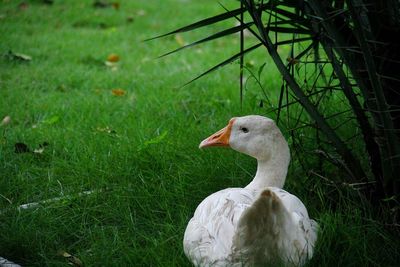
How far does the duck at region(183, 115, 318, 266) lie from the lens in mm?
2066

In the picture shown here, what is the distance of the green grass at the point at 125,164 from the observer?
259 centimetres

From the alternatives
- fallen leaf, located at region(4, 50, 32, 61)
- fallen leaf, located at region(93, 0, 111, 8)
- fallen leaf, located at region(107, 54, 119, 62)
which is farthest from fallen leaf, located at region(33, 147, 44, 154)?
fallen leaf, located at region(93, 0, 111, 8)

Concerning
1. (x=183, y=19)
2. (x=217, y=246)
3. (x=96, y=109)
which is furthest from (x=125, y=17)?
(x=217, y=246)

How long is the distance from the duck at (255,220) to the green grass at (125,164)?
0.45 ft

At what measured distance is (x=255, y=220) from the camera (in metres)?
2.04

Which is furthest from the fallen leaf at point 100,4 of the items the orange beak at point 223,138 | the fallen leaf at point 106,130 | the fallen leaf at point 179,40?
the orange beak at point 223,138

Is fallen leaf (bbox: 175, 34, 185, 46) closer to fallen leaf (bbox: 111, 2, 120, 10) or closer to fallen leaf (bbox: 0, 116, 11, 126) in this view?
fallen leaf (bbox: 111, 2, 120, 10)

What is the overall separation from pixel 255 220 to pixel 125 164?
53.9 inches

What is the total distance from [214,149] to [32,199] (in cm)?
91

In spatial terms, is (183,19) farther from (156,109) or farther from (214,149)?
(214,149)

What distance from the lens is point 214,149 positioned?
3.32 meters

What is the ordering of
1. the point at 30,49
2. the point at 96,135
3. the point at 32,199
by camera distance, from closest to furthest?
the point at 32,199
the point at 96,135
the point at 30,49

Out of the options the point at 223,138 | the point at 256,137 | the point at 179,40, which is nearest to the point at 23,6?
the point at 179,40

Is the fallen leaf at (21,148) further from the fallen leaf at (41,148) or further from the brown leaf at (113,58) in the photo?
the brown leaf at (113,58)
